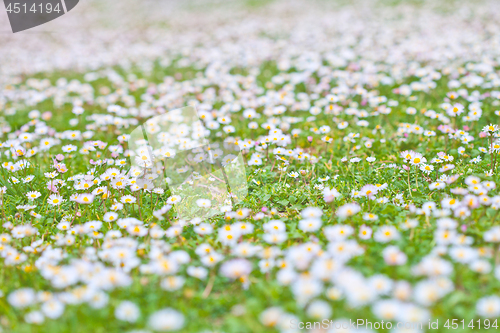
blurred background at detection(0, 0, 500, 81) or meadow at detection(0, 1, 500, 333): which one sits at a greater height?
meadow at detection(0, 1, 500, 333)

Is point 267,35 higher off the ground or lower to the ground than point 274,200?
lower

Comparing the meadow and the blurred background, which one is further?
the blurred background

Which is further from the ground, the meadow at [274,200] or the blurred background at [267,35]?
the meadow at [274,200]

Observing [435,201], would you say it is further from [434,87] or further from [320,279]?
[434,87]

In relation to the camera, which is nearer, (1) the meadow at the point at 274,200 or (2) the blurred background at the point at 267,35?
(1) the meadow at the point at 274,200

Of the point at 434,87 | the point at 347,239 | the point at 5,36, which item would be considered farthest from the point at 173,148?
the point at 5,36

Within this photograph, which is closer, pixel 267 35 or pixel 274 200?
pixel 274 200

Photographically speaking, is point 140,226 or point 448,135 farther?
point 448,135

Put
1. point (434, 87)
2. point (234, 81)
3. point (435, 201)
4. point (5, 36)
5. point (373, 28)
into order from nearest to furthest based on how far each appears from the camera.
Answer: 1. point (435, 201)
2. point (434, 87)
3. point (234, 81)
4. point (373, 28)
5. point (5, 36)

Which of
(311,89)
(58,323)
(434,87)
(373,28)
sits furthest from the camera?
(373,28)

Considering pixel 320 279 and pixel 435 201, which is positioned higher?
pixel 320 279

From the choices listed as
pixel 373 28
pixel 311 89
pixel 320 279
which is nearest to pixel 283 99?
pixel 311 89
